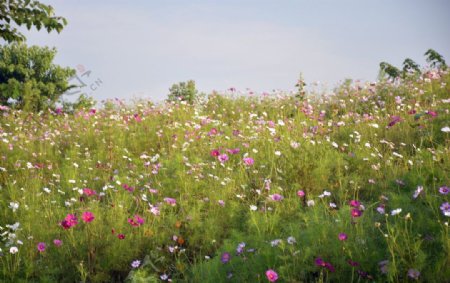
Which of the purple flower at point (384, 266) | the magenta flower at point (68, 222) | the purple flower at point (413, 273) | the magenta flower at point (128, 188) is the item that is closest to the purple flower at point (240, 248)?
the purple flower at point (384, 266)

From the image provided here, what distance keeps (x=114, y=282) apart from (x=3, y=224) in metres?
1.66

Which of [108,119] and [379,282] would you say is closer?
[379,282]

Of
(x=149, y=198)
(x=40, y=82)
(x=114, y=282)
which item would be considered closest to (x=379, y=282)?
(x=114, y=282)

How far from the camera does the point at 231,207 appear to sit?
4605 millimetres

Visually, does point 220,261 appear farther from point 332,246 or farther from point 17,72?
point 17,72

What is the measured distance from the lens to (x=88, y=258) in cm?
383

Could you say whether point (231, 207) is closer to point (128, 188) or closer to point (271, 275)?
point (128, 188)

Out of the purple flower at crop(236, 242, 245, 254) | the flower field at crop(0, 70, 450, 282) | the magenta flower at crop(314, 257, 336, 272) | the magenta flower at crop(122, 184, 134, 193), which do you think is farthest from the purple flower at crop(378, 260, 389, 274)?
the magenta flower at crop(122, 184, 134, 193)

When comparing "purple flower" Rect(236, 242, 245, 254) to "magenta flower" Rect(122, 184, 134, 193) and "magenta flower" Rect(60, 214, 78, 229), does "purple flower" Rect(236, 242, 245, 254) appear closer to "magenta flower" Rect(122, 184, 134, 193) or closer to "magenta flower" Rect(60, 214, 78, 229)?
"magenta flower" Rect(60, 214, 78, 229)

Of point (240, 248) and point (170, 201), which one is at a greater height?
point (170, 201)

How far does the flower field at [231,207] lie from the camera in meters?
3.03

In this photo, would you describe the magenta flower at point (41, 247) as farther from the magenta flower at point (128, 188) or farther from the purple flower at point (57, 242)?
the magenta flower at point (128, 188)

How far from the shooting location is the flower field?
9.95 feet

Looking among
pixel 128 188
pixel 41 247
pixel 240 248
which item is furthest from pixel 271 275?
pixel 128 188
